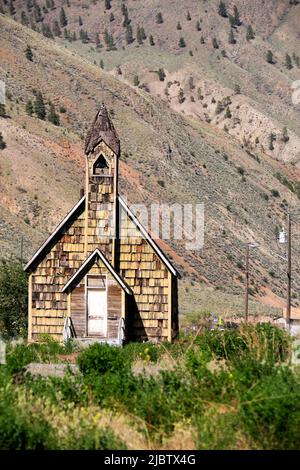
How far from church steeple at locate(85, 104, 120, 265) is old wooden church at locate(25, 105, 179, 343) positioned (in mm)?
30

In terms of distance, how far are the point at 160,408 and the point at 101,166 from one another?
19.9 meters

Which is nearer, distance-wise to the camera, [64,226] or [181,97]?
[64,226]

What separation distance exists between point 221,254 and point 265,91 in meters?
85.2

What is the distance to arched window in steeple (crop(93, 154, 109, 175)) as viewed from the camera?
3525 cm

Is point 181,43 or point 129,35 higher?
point 129,35

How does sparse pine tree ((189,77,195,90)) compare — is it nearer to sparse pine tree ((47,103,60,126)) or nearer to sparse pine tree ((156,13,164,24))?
sparse pine tree ((156,13,164,24))

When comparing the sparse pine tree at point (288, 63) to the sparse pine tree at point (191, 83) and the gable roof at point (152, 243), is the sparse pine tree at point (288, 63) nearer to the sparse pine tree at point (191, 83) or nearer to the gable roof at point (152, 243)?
the sparse pine tree at point (191, 83)

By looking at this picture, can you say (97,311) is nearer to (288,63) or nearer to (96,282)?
(96,282)

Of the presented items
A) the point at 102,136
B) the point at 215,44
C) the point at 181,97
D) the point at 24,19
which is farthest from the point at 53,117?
the point at 24,19

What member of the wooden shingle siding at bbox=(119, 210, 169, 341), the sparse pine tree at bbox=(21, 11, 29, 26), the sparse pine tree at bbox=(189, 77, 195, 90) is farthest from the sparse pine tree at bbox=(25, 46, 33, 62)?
the sparse pine tree at bbox=(21, 11, 29, 26)

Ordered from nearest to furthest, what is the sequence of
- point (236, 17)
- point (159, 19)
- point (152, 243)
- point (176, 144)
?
point (152, 243)
point (176, 144)
point (159, 19)
point (236, 17)

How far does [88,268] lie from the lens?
111 ft

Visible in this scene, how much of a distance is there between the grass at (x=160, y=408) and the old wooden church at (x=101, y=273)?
46.5 ft

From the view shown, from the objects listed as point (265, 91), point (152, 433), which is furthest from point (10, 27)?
point (152, 433)
